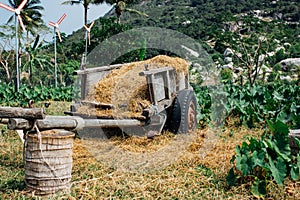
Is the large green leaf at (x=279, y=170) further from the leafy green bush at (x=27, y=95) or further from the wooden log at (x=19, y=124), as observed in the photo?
the leafy green bush at (x=27, y=95)

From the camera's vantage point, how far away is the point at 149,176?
167 inches

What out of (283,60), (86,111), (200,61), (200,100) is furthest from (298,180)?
(283,60)

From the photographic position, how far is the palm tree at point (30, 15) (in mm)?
36484

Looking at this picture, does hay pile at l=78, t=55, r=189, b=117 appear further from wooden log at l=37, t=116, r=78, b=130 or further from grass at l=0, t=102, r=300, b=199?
wooden log at l=37, t=116, r=78, b=130

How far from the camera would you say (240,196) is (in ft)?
12.0

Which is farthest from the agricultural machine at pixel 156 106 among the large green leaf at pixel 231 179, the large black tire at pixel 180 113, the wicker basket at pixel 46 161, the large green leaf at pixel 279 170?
the large green leaf at pixel 279 170

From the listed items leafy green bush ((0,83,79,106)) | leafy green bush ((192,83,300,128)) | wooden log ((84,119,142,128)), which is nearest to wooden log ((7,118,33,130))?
wooden log ((84,119,142,128))

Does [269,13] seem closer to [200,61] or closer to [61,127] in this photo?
[200,61]

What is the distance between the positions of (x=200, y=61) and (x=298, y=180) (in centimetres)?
1225

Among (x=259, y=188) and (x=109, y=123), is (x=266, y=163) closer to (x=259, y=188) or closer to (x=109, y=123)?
(x=259, y=188)

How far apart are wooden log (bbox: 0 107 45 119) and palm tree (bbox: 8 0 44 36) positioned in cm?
3586

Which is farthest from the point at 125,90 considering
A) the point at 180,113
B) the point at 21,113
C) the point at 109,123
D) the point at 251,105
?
the point at 251,105

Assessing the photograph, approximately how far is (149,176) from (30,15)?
37.9m

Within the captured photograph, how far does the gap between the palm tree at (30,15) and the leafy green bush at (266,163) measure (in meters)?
36.1
